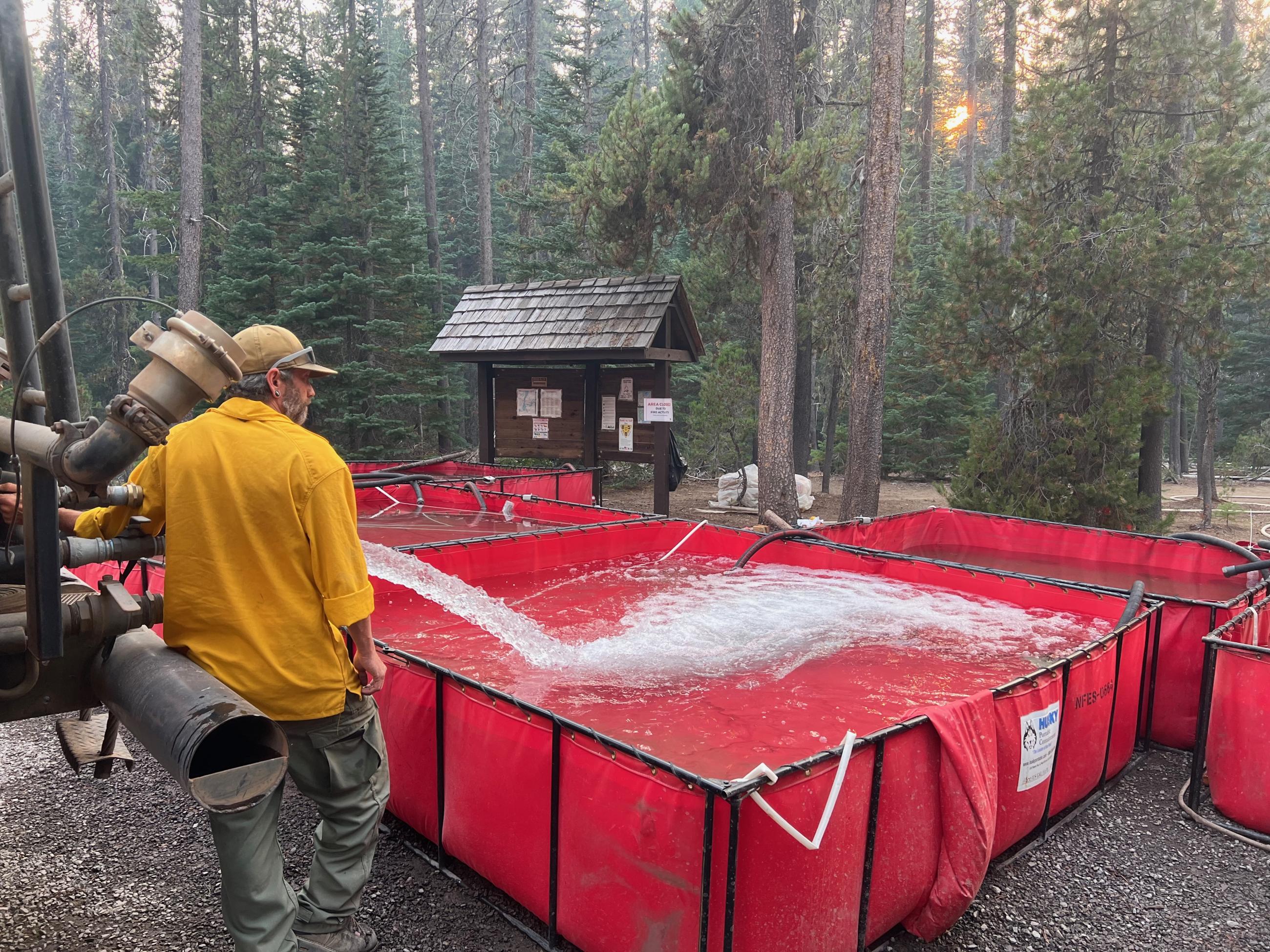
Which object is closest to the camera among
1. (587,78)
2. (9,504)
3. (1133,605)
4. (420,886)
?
(9,504)

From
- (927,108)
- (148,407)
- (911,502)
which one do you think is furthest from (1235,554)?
(927,108)

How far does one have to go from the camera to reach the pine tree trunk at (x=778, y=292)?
1155cm

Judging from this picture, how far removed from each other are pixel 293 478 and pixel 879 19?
1076 centimetres

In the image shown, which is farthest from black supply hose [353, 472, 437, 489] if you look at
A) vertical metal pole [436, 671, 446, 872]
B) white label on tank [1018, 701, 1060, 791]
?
white label on tank [1018, 701, 1060, 791]

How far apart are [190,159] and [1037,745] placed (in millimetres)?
17967

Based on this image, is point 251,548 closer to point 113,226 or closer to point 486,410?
point 486,410

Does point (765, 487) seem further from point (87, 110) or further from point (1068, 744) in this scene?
point (87, 110)

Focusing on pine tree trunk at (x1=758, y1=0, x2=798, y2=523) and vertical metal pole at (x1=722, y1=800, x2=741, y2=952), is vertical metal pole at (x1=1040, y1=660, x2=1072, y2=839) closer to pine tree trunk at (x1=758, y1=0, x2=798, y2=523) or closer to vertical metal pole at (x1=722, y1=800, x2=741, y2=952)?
vertical metal pole at (x1=722, y1=800, x2=741, y2=952)

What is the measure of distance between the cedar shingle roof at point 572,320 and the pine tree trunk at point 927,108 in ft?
50.4

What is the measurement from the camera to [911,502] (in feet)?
53.2

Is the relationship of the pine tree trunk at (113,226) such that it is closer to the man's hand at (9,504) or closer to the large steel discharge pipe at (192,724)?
the man's hand at (9,504)

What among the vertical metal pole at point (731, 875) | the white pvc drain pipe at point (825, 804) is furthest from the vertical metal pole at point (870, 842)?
the vertical metal pole at point (731, 875)

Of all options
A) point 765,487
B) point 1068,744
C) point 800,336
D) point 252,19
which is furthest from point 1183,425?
point 252,19

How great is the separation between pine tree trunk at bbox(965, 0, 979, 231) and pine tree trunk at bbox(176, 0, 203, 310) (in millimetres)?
19705
